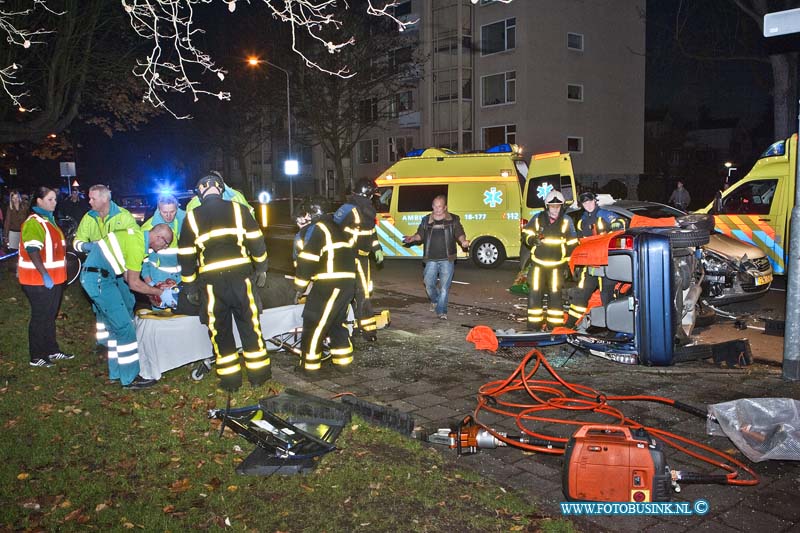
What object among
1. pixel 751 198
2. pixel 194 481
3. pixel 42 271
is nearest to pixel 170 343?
pixel 42 271

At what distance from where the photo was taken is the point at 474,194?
15.0 metres

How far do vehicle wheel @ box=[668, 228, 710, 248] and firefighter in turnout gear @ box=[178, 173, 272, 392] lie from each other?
12.8ft

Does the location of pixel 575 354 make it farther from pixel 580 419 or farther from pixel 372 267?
pixel 372 267

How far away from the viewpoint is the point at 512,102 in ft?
112

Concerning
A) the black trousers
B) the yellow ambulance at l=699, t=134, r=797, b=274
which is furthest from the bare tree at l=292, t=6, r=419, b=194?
the black trousers

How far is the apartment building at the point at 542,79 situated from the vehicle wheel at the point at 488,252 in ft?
60.9

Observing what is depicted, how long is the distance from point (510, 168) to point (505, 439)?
10.9 metres

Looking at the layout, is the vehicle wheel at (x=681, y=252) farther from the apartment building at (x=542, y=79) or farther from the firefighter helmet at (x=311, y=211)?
the apartment building at (x=542, y=79)

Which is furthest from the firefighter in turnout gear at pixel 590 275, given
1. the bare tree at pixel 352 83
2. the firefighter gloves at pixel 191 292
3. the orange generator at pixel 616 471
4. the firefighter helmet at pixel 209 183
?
the bare tree at pixel 352 83

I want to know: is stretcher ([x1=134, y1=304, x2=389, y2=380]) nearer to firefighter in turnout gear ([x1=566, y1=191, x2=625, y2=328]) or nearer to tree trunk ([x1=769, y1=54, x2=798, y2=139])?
firefighter in turnout gear ([x1=566, y1=191, x2=625, y2=328])

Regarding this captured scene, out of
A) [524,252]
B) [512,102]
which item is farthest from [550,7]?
[524,252]

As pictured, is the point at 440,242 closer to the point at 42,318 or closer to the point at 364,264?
the point at 364,264
